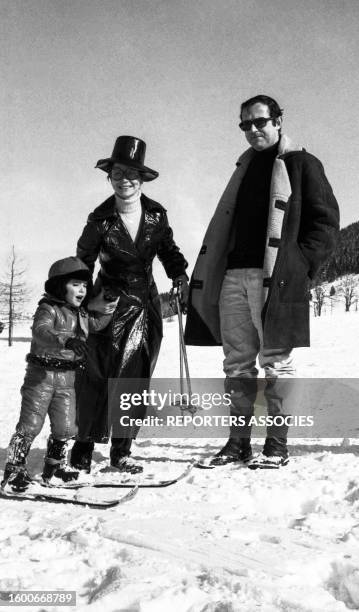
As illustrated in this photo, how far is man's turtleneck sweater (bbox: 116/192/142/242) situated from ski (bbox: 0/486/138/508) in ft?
6.37

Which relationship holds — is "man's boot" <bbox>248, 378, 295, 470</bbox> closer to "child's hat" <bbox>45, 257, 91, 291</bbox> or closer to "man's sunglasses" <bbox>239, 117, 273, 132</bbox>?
→ "child's hat" <bbox>45, 257, 91, 291</bbox>

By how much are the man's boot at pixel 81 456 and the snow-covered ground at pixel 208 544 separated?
0.52 metres

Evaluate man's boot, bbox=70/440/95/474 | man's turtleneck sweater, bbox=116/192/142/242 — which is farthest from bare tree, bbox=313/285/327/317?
man's boot, bbox=70/440/95/474

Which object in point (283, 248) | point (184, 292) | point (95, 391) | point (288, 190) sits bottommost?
point (95, 391)

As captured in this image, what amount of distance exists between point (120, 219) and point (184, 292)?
787 millimetres

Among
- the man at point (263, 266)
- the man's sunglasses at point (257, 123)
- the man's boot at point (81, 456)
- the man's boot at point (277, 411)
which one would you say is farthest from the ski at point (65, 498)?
the man's sunglasses at point (257, 123)

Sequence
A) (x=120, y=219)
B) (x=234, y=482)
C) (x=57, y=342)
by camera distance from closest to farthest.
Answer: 1. (x=234, y=482)
2. (x=57, y=342)
3. (x=120, y=219)

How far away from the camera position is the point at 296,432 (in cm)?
530

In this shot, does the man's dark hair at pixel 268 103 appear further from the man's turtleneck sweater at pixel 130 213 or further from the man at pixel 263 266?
the man's turtleneck sweater at pixel 130 213

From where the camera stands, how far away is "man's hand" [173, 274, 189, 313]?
443 cm

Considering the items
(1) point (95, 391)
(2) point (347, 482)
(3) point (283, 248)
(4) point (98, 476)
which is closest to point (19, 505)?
(4) point (98, 476)

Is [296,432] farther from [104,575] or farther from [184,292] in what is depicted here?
[104,575]

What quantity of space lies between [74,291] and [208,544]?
196 cm

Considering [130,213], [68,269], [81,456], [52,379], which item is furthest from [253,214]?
[81,456]
